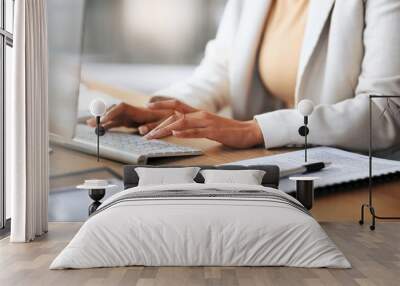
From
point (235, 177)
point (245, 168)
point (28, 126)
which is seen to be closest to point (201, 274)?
point (235, 177)

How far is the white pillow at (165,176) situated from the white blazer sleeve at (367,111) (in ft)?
3.73

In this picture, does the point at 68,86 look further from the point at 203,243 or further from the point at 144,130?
the point at 203,243

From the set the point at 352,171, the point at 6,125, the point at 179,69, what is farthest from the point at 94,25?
the point at 352,171

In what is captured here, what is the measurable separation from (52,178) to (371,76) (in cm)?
404

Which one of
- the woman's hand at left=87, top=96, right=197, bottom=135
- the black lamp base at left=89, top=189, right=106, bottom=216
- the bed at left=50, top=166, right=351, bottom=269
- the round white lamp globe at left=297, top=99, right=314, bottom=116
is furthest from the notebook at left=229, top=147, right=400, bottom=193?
the bed at left=50, top=166, right=351, bottom=269

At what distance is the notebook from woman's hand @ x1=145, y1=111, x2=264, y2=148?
0.27 meters

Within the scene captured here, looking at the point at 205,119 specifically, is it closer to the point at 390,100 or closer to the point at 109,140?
the point at 109,140

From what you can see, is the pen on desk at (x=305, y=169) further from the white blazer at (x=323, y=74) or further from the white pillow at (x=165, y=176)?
the white pillow at (x=165, y=176)

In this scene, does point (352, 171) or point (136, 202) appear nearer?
point (136, 202)

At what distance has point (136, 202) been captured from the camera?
5.02m

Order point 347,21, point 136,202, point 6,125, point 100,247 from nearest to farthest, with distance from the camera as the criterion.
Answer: point 100,247, point 136,202, point 6,125, point 347,21

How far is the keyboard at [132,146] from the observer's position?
24.5ft

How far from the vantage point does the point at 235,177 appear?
6781 mm

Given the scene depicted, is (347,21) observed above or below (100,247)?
above
